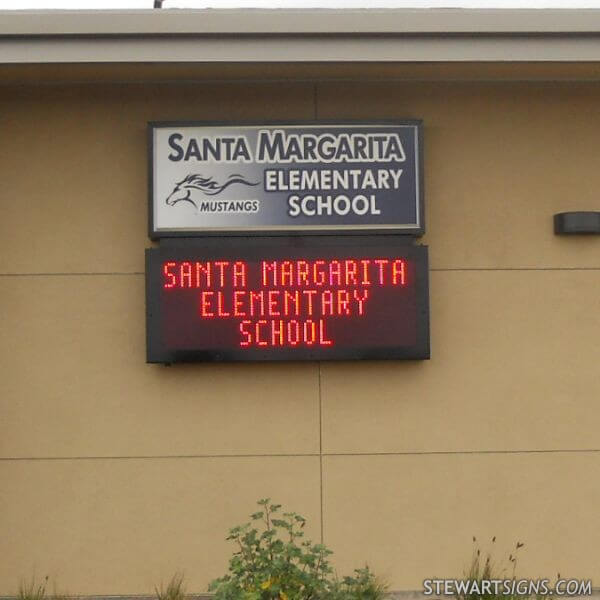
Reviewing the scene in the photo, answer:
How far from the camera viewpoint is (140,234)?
955 centimetres

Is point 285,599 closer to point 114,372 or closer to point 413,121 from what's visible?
point 114,372

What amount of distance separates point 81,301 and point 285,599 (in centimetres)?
307

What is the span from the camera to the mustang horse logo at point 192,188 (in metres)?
9.36

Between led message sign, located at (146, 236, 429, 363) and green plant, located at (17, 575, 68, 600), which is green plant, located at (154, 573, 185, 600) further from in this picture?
led message sign, located at (146, 236, 429, 363)

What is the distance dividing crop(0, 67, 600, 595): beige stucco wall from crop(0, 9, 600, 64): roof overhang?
77 cm

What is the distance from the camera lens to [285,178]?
9.41m

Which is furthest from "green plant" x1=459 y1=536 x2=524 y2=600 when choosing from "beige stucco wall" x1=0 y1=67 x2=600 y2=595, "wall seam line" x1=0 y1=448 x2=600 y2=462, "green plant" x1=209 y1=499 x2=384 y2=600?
"green plant" x1=209 y1=499 x2=384 y2=600

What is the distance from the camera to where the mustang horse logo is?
30.7 feet

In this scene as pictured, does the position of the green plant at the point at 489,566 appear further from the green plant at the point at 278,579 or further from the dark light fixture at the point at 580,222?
the dark light fixture at the point at 580,222

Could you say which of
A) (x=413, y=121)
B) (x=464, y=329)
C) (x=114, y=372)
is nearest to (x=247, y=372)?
(x=114, y=372)

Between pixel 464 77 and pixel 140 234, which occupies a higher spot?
pixel 464 77

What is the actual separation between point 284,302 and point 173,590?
7.69ft

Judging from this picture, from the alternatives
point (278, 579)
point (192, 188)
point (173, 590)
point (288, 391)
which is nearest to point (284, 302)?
point (288, 391)

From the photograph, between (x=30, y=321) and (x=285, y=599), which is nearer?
(x=285, y=599)
